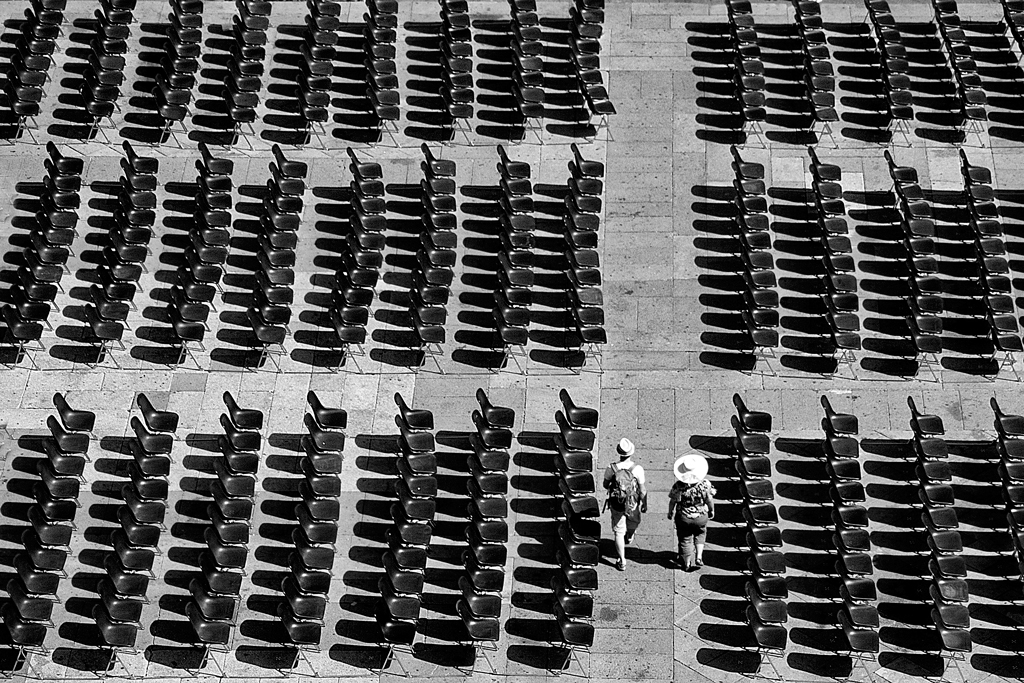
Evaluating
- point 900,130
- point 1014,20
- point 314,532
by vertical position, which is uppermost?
A: point 1014,20

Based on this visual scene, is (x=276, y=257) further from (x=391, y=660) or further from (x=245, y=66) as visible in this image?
(x=391, y=660)

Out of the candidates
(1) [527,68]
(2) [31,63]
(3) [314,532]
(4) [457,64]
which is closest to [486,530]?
(3) [314,532]

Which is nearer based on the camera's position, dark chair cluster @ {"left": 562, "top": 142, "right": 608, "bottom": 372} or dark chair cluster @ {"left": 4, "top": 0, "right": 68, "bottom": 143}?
dark chair cluster @ {"left": 562, "top": 142, "right": 608, "bottom": 372}

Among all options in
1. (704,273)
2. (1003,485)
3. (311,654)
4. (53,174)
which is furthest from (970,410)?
(53,174)

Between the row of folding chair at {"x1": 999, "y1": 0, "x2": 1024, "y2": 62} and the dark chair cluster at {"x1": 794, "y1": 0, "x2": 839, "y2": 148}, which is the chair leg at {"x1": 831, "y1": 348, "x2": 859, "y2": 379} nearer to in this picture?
the dark chair cluster at {"x1": 794, "y1": 0, "x2": 839, "y2": 148}

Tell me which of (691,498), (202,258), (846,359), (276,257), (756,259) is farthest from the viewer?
(276,257)

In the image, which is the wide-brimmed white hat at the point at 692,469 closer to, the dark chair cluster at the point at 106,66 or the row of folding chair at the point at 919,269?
the row of folding chair at the point at 919,269

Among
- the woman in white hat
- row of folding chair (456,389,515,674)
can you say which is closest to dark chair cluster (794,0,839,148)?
row of folding chair (456,389,515,674)
